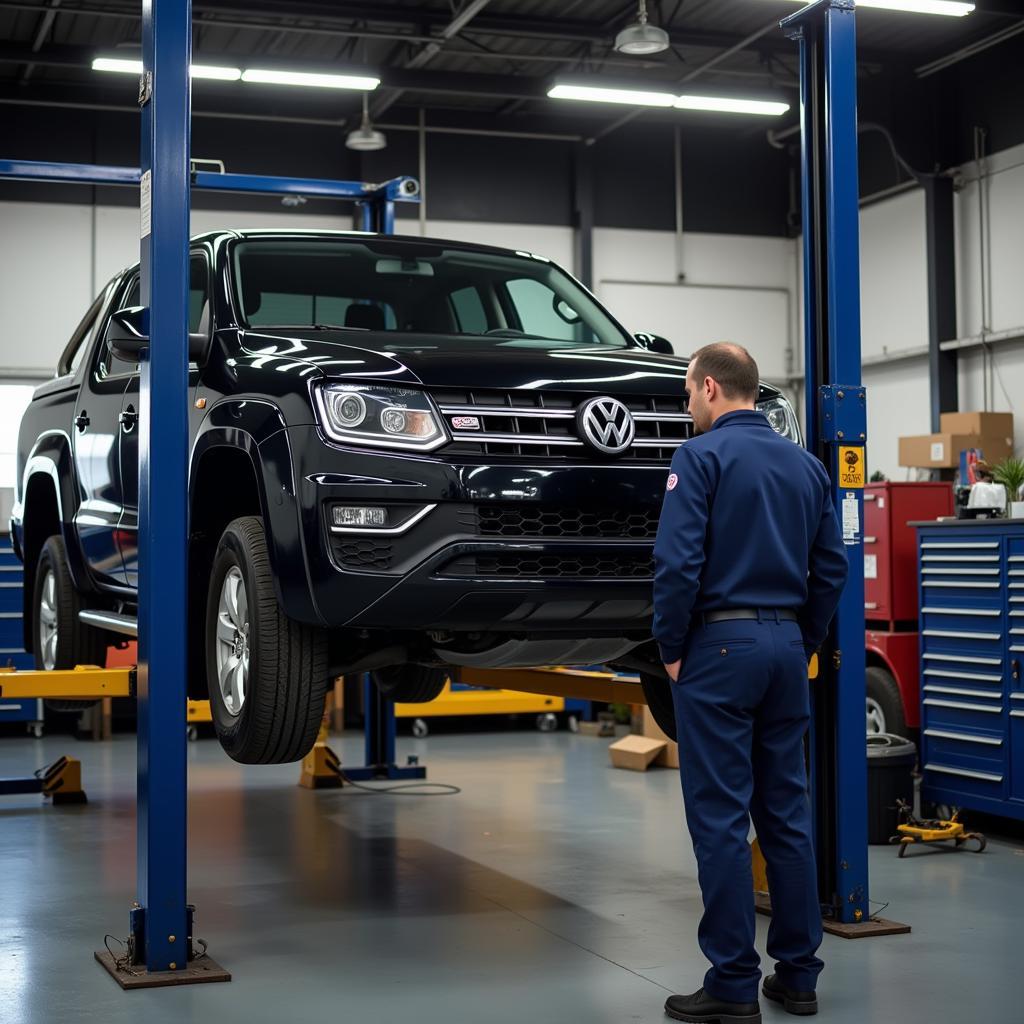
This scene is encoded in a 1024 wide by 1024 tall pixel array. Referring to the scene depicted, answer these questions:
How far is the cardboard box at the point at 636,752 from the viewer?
29.1 ft

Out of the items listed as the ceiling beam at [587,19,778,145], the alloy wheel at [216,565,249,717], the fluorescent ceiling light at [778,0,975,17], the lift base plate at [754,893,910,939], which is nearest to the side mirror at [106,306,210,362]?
the alloy wheel at [216,565,249,717]

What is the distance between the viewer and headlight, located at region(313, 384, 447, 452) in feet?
12.7

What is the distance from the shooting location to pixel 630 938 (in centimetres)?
464

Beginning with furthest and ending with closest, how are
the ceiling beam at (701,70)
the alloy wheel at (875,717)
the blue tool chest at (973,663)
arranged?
1. the ceiling beam at (701,70)
2. the alloy wheel at (875,717)
3. the blue tool chest at (973,663)

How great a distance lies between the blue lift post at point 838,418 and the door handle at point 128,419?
7.92ft

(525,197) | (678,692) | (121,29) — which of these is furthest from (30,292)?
(678,692)

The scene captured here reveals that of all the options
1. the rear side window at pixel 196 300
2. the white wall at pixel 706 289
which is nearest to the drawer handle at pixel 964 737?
the rear side window at pixel 196 300

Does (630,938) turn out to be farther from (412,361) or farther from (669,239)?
(669,239)

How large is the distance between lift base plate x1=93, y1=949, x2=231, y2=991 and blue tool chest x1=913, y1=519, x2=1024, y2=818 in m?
3.78

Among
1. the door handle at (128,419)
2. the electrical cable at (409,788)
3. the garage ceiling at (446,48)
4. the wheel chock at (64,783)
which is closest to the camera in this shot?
the door handle at (128,419)

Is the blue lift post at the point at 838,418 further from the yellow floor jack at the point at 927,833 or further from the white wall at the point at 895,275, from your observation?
the white wall at the point at 895,275

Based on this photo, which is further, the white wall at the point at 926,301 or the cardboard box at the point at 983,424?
the white wall at the point at 926,301

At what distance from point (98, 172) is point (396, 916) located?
4.12 metres

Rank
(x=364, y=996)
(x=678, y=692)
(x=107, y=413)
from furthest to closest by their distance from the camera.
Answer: (x=107, y=413)
(x=364, y=996)
(x=678, y=692)
